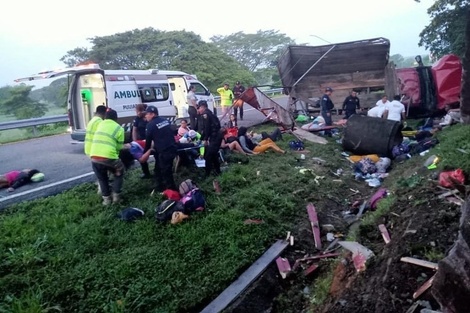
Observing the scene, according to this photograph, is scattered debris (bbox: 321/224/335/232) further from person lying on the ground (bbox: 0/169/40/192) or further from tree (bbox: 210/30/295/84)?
tree (bbox: 210/30/295/84)

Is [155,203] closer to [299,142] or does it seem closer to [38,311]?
[38,311]

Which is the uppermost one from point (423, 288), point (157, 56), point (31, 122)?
point (157, 56)

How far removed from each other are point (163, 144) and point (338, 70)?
A: 31.1ft

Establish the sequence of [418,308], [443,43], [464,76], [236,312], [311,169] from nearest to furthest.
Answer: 1. [418,308]
2. [236,312]
3. [311,169]
4. [464,76]
5. [443,43]

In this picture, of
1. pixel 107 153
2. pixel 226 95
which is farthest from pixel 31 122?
pixel 107 153

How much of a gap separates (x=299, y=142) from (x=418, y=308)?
24.2ft

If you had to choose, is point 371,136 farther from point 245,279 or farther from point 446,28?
point 446,28

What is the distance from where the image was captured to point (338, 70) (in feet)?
44.3

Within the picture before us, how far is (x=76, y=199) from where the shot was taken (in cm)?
584

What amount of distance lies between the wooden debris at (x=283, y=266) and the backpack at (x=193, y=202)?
1.53m

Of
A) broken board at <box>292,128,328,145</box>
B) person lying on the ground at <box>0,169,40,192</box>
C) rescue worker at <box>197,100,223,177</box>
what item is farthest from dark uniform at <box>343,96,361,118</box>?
person lying on the ground at <box>0,169,40,192</box>

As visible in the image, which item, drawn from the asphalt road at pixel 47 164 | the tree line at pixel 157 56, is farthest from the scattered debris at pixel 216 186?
the tree line at pixel 157 56

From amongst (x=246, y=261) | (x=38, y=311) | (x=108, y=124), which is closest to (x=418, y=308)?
(x=246, y=261)

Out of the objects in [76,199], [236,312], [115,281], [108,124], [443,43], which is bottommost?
[236,312]
